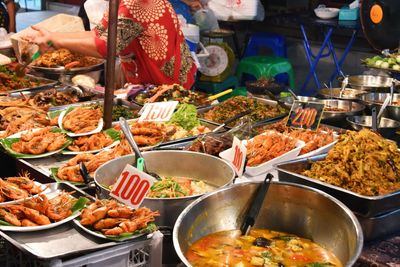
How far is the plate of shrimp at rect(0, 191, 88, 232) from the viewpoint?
2051 mm

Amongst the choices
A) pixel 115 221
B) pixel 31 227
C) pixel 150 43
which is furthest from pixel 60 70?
pixel 115 221

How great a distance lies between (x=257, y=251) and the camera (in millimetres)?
1976

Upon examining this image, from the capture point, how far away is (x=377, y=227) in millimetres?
2115

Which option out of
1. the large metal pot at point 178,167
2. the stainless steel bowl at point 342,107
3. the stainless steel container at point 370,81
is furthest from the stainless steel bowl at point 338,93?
the large metal pot at point 178,167

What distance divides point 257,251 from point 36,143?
1542 millimetres

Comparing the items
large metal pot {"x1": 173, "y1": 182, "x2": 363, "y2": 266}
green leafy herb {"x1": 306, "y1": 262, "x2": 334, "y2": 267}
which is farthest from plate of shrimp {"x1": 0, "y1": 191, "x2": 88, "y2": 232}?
green leafy herb {"x1": 306, "y1": 262, "x2": 334, "y2": 267}

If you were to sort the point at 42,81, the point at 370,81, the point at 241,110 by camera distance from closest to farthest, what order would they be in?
the point at 241,110 < the point at 42,81 < the point at 370,81

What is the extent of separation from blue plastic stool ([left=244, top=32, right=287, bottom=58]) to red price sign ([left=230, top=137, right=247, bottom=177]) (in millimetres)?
6619

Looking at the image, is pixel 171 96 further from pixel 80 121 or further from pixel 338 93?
pixel 338 93

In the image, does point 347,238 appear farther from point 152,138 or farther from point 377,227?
point 152,138

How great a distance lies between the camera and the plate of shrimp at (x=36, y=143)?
9.61 ft

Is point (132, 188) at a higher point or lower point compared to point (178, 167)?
higher

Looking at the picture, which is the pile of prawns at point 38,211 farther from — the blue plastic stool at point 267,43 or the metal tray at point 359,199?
the blue plastic stool at point 267,43

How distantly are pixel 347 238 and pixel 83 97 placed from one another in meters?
2.79
